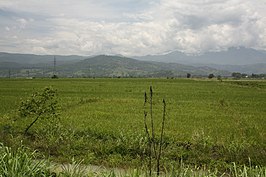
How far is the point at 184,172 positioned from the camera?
5.62 meters

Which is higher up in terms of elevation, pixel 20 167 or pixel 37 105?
pixel 37 105

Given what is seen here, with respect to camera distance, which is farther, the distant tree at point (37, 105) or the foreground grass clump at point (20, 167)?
the distant tree at point (37, 105)

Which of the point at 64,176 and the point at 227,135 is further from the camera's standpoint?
the point at 227,135

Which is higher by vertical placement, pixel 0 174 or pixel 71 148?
pixel 0 174

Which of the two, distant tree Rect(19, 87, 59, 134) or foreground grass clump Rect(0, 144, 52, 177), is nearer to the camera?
foreground grass clump Rect(0, 144, 52, 177)

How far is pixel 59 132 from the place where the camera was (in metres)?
12.4

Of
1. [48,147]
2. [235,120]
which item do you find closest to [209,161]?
[48,147]

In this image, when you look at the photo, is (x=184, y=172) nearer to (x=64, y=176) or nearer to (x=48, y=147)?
(x=64, y=176)

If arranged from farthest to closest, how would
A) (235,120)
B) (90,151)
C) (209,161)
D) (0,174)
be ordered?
1. (235,120)
2. (90,151)
3. (209,161)
4. (0,174)

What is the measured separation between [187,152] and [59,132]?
214 inches

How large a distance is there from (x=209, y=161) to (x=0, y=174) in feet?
22.7

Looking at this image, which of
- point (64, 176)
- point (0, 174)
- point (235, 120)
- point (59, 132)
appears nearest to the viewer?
point (0, 174)

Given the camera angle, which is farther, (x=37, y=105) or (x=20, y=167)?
(x=37, y=105)

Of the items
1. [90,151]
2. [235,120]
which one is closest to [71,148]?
[90,151]
